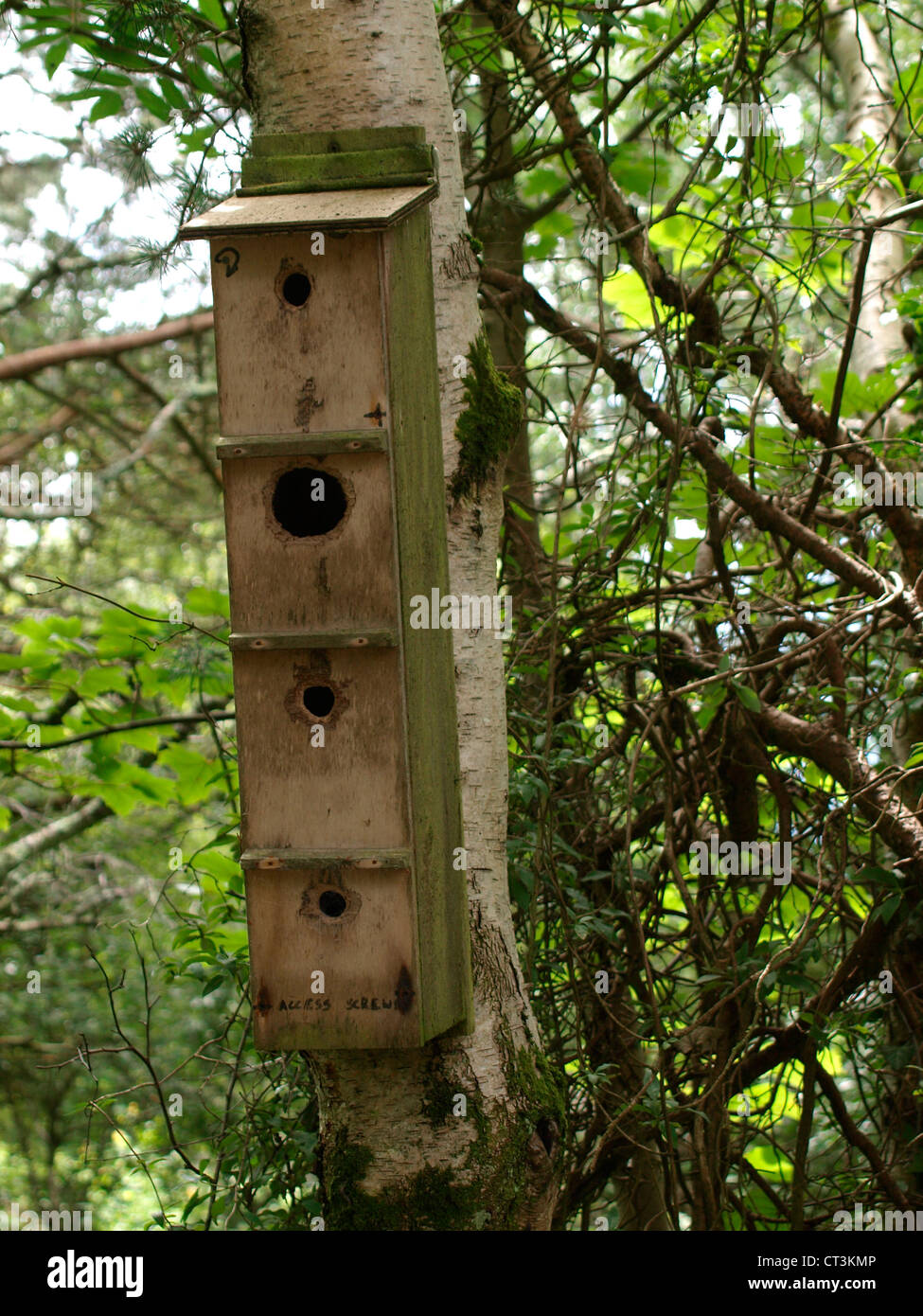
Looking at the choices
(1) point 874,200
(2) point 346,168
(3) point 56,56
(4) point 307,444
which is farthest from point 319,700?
(1) point 874,200

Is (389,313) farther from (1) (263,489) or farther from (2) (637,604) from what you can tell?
(2) (637,604)

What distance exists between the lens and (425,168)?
194cm

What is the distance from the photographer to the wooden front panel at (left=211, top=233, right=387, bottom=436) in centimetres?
187

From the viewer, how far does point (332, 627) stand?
1.86 meters

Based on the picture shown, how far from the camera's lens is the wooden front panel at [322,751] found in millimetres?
1866

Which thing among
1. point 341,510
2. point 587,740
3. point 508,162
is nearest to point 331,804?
point 341,510

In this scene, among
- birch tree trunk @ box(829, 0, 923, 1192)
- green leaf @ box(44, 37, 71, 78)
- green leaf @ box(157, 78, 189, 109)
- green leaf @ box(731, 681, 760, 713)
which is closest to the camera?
green leaf @ box(731, 681, 760, 713)

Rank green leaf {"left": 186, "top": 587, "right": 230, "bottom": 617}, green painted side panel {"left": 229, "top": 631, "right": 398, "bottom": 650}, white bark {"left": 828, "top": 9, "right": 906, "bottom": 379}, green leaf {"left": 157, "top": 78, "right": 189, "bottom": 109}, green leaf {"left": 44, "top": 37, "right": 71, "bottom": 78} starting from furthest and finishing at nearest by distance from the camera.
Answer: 1. white bark {"left": 828, "top": 9, "right": 906, "bottom": 379}
2. green leaf {"left": 186, "top": 587, "right": 230, "bottom": 617}
3. green leaf {"left": 44, "top": 37, "right": 71, "bottom": 78}
4. green leaf {"left": 157, "top": 78, "right": 189, "bottom": 109}
5. green painted side panel {"left": 229, "top": 631, "right": 398, "bottom": 650}

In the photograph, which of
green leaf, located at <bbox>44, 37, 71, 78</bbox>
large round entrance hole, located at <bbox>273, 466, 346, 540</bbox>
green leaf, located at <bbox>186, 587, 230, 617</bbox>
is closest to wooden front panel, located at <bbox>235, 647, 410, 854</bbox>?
large round entrance hole, located at <bbox>273, 466, 346, 540</bbox>

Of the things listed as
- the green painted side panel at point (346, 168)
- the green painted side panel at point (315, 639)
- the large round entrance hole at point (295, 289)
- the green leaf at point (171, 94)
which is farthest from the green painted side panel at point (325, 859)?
the green leaf at point (171, 94)

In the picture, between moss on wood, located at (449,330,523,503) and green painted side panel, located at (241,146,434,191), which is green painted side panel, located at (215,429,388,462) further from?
green painted side panel, located at (241,146,434,191)

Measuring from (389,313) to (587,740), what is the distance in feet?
4.92

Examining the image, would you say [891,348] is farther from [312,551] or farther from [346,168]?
[312,551]

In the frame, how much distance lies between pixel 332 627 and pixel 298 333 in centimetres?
46
